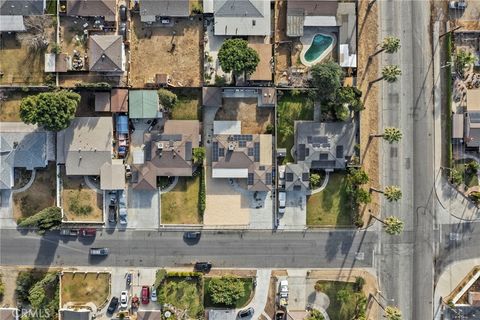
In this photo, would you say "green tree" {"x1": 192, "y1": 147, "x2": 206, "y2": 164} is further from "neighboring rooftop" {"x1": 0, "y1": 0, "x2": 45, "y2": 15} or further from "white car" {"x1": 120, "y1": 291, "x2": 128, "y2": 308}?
"neighboring rooftop" {"x1": 0, "y1": 0, "x2": 45, "y2": 15}

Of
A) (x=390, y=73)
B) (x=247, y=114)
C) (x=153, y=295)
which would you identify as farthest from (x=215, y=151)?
(x=390, y=73)

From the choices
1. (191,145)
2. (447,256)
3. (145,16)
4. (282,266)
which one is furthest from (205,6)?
(447,256)

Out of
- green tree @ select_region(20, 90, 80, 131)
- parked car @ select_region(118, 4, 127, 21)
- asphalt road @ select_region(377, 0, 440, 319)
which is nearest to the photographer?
green tree @ select_region(20, 90, 80, 131)

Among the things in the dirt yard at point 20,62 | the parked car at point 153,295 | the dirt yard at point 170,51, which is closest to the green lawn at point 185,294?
the parked car at point 153,295

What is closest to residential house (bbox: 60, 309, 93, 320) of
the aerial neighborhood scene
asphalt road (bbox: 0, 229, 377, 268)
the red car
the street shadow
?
the aerial neighborhood scene

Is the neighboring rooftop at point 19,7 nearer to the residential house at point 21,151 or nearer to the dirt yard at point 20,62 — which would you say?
the dirt yard at point 20,62

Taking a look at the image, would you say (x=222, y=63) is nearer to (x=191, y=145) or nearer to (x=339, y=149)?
(x=191, y=145)
